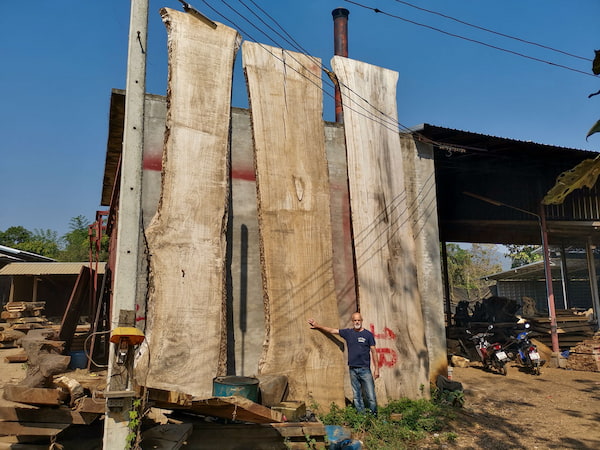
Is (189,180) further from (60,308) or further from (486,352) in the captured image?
(60,308)

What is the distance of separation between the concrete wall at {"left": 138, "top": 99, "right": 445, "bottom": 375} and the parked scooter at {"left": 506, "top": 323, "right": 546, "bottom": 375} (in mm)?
3767

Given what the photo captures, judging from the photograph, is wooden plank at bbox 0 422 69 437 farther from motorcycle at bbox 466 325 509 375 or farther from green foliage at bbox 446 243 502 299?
green foliage at bbox 446 243 502 299

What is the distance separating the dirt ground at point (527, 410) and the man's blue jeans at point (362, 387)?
42.4 inches

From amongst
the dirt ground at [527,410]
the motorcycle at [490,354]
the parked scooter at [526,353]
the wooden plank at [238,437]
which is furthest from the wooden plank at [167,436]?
the parked scooter at [526,353]

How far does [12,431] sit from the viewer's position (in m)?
3.82

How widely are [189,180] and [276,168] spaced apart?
1.28 m

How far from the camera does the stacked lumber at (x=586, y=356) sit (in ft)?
33.4

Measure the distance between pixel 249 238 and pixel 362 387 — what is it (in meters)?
2.62

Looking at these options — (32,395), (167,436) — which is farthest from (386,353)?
(32,395)

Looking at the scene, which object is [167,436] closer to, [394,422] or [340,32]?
[394,422]

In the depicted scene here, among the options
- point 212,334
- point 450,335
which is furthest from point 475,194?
point 212,334

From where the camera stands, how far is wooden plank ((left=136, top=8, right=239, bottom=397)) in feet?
17.4

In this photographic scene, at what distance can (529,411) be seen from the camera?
22.7 feet

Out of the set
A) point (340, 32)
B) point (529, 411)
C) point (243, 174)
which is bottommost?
point (529, 411)
